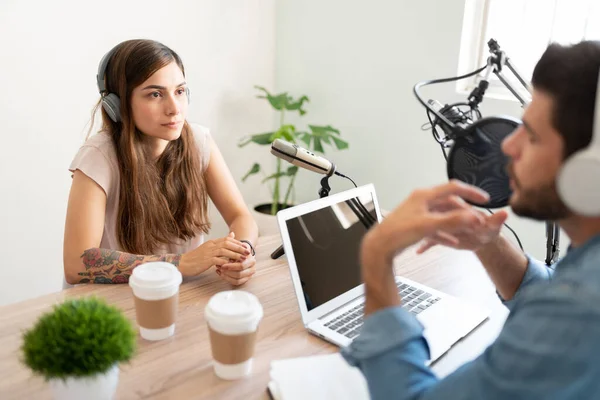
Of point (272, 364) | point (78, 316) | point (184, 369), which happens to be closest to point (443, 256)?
point (272, 364)

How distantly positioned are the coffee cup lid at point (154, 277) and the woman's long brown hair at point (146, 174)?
Result: 0.60 m

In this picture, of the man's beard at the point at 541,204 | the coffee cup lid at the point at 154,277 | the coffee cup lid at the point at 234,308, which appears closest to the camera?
the man's beard at the point at 541,204

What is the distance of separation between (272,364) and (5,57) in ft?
6.18

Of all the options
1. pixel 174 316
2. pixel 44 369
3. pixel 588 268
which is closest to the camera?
pixel 588 268

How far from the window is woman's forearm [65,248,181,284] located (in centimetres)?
166

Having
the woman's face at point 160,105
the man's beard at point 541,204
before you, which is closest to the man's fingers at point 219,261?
the woman's face at point 160,105

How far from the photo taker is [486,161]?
37.5 inches

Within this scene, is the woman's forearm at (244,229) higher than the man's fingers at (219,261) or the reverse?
the reverse

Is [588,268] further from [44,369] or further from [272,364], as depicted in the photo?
[44,369]

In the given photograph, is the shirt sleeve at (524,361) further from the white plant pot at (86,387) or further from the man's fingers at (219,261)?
the man's fingers at (219,261)

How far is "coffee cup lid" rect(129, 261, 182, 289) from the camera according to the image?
997mm

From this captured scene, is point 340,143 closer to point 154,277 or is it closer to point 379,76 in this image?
point 379,76

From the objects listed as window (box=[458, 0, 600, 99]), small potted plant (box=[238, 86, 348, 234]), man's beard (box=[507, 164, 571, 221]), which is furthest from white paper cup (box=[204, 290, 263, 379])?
window (box=[458, 0, 600, 99])

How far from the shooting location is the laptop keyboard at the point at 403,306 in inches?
44.5
